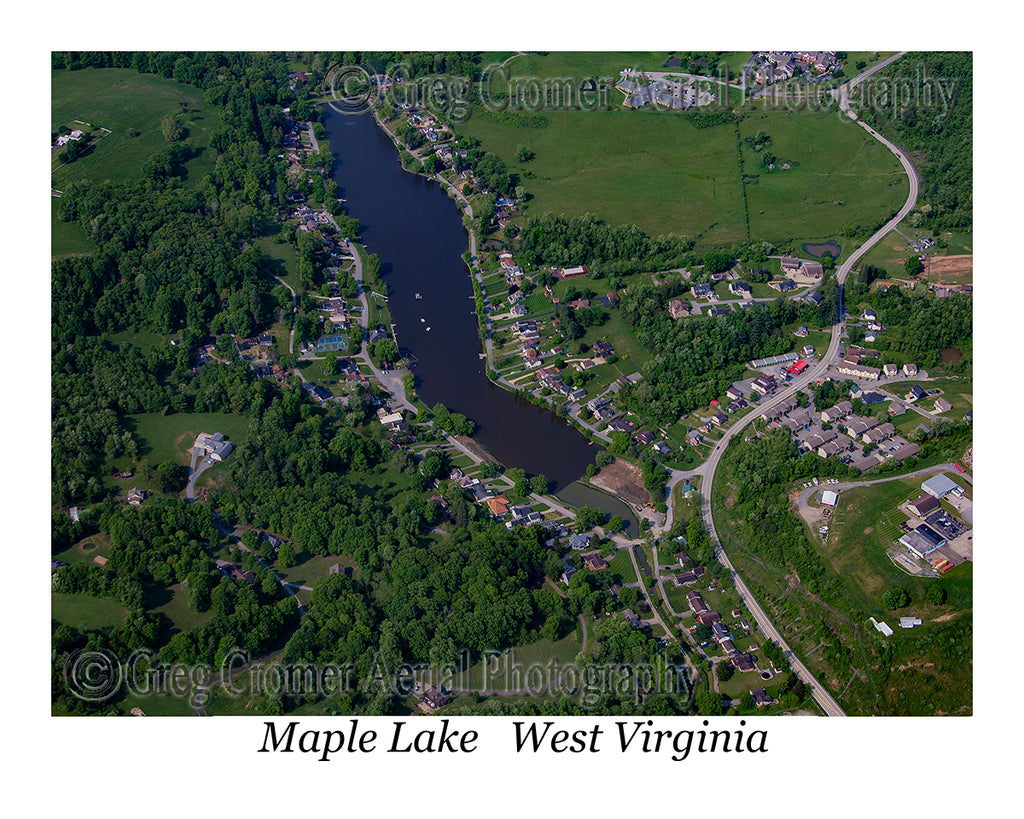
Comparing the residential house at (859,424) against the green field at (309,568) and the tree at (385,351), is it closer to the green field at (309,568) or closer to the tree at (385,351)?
the tree at (385,351)

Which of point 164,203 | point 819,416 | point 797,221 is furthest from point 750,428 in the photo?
point 164,203

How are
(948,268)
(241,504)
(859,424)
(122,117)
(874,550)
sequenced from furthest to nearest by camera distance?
1. (122,117)
2. (948,268)
3. (859,424)
4. (241,504)
5. (874,550)

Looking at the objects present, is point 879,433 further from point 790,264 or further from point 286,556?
point 286,556

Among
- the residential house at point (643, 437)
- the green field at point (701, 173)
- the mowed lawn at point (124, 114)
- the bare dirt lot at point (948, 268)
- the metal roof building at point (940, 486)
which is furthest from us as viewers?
the mowed lawn at point (124, 114)

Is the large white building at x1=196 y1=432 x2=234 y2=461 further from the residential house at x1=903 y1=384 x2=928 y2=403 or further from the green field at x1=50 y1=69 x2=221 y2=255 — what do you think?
the residential house at x1=903 y1=384 x2=928 y2=403

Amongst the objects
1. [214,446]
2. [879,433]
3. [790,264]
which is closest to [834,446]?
[879,433]

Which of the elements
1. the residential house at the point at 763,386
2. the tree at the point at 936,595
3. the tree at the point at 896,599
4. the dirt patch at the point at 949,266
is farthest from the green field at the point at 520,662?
the dirt patch at the point at 949,266
